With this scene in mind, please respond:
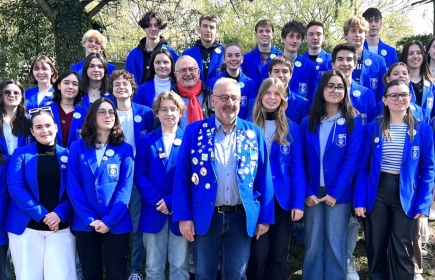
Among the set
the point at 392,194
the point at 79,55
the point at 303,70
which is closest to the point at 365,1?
the point at 79,55

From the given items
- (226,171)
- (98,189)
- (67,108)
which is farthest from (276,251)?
(67,108)

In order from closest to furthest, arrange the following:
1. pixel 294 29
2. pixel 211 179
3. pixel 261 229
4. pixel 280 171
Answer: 1. pixel 211 179
2. pixel 261 229
3. pixel 280 171
4. pixel 294 29

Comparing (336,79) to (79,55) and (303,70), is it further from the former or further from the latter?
(79,55)

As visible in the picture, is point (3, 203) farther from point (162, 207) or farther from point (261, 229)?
point (261, 229)

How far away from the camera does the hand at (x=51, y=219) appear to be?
4477 millimetres

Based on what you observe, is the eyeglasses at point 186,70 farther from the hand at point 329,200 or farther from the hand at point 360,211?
the hand at point 360,211

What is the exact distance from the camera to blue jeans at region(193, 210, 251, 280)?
421cm

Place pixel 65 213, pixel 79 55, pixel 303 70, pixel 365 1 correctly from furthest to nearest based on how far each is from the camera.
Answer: pixel 365 1 < pixel 79 55 < pixel 303 70 < pixel 65 213

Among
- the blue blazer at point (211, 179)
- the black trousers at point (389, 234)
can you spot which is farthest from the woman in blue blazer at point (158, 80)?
the black trousers at point (389, 234)

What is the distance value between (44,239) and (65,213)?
1.07ft

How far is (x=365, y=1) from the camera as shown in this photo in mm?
27516

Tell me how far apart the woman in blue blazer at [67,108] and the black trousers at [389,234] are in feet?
10.5

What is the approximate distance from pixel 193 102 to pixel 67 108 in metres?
1.45

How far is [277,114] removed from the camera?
15.4 ft
